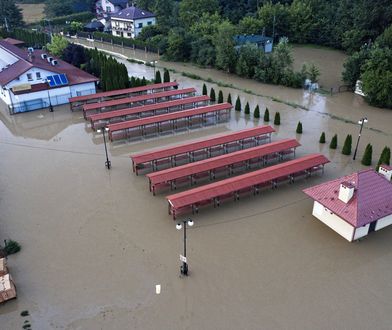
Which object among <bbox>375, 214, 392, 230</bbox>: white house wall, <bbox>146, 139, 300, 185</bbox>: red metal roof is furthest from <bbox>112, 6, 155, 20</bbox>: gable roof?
<bbox>375, 214, 392, 230</bbox>: white house wall

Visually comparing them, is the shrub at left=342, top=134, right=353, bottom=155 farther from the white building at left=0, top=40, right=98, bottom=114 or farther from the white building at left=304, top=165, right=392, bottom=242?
the white building at left=0, top=40, right=98, bottom=114

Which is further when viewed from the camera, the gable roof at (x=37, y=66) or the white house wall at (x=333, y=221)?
the gable roof at (x=37, y=66)

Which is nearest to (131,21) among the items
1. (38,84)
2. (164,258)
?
(38,84)

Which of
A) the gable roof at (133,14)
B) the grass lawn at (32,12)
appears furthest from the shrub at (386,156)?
the grass lawn at (32,12)

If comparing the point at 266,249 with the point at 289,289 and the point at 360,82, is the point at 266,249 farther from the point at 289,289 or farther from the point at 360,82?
the point at 360,82

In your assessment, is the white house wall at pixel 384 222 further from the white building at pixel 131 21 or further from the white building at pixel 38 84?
the white building at pixel 131 21

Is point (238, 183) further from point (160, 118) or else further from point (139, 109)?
point (139, 109)

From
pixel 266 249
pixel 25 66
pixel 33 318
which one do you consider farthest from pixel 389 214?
pixel 25 66
